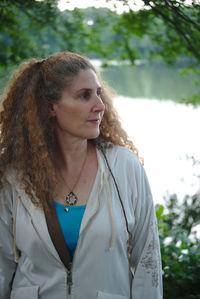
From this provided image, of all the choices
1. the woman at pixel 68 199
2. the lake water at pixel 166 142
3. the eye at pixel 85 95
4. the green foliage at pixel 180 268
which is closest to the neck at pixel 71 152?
the woman at pixel 68 199

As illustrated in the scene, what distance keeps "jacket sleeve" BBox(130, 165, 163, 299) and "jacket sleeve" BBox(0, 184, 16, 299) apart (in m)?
0.63

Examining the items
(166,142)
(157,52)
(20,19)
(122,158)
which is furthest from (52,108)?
(166,142)

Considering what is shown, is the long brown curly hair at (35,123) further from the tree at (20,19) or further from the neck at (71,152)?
the tree at (20,19)

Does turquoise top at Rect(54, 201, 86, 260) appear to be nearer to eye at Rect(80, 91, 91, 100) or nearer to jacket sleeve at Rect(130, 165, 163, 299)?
jacket sleeve at Rect(130, 165, 163, 299)

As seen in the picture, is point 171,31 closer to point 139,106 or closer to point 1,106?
point 1,106

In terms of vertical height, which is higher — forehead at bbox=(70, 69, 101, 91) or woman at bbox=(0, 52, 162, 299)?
forehead at bbox=(70, 69, 101, 91)

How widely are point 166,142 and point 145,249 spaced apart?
760cm

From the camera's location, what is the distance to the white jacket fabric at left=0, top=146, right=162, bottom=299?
173 cm

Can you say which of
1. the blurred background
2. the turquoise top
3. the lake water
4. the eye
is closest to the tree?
the blurred background

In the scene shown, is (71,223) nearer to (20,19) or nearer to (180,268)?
(180,268)

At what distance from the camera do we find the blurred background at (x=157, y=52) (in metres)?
2.79

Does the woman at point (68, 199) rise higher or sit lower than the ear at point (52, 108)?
lower

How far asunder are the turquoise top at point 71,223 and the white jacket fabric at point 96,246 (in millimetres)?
53

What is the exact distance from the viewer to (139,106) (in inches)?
549
